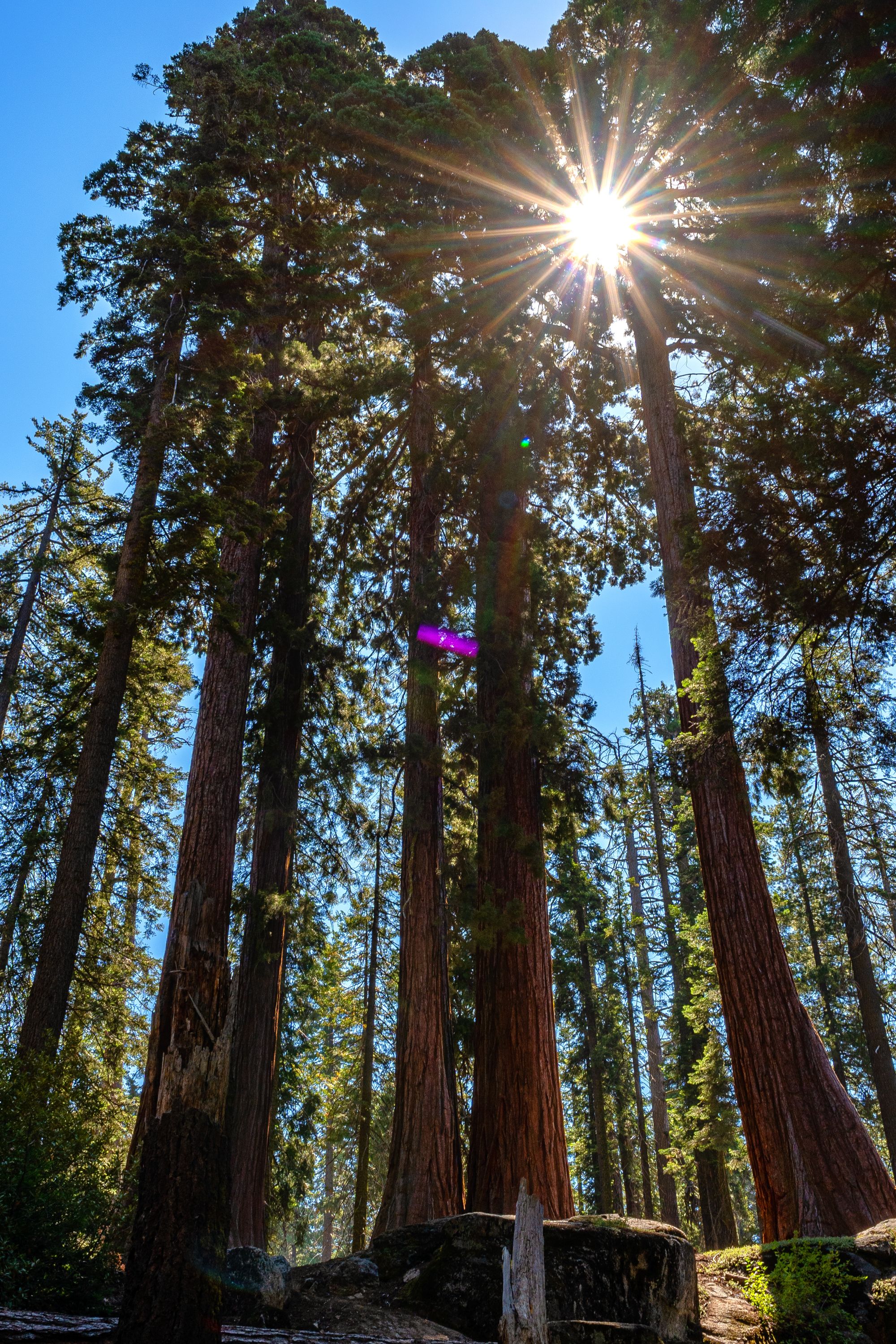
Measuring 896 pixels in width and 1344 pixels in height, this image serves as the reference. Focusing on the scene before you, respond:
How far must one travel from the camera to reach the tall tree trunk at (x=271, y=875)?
9812 mm

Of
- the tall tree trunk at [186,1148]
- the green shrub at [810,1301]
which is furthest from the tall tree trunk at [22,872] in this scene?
the green shrub at [810,1301]

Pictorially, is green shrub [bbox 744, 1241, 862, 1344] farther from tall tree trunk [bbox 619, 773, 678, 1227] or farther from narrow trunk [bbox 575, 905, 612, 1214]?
narrow trunk [bbox 575, 905, 612, 1214]

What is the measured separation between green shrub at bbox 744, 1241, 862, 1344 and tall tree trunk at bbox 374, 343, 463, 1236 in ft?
10.5

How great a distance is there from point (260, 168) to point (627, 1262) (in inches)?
532

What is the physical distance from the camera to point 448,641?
11148 millimetres

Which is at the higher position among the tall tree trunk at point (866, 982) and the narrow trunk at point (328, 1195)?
the tall tree trunk at point (866, 982)

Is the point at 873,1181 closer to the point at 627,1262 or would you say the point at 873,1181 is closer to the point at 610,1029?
the point at 627,1262

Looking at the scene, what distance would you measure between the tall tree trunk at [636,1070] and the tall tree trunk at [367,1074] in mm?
6723

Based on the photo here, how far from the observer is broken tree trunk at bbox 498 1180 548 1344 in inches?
167

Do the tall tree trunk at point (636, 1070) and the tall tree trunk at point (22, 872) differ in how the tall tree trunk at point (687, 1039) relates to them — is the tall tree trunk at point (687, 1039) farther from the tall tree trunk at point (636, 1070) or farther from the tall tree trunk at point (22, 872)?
the tall tree trunk at point (22, 872)

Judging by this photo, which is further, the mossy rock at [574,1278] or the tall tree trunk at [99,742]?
the tall tree trunk at [99,742]

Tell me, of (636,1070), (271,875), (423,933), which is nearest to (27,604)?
(271,875)

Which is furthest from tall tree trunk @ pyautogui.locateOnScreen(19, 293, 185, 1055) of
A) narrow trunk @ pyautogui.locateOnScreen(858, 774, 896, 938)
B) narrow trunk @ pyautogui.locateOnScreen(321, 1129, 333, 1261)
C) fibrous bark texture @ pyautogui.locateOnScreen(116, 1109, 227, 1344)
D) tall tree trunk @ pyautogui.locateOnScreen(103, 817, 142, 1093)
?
narrow trunk @ pyautogui.locateOnScreen(321, 1129, 333, 1261)

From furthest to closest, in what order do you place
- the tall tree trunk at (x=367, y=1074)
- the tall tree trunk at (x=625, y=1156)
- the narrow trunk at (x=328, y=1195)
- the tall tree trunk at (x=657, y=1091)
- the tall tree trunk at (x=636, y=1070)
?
1. the narrow trunk at (x=328, y=1195)
2. the tall tree trunk at (x=636, y=1070)
3. the tall tree trunk at (x=625, y=1156)
4. the tall tree trunk at (x=657, y=1091)
5. the tall tree trunk at (x=367, y=1074)
